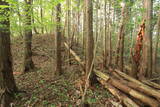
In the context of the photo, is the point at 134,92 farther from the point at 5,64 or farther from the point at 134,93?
the point at 5,64

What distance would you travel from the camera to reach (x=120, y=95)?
4297 mm

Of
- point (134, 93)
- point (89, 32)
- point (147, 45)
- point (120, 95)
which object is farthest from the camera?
point (147, 45)

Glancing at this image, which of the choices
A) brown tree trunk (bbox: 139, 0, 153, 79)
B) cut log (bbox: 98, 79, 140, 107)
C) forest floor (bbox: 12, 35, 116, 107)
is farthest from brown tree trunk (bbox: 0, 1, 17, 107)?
brown tree trunk (bbox: 139, 0, 153, 79)

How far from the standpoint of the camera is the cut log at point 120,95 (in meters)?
3.79

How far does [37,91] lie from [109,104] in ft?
10.7

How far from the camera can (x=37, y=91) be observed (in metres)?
4.97

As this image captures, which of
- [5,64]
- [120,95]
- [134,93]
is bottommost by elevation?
[120,95]

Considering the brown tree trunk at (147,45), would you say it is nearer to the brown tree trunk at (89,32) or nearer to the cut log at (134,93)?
the cut log at (134,93)

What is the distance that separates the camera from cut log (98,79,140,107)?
Result: 3.79 metres

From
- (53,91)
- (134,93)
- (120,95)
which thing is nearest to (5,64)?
(53,91)

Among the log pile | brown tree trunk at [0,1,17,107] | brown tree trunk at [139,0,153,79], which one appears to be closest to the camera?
the log pile

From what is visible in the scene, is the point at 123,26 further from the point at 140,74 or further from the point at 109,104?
the point at 109,104

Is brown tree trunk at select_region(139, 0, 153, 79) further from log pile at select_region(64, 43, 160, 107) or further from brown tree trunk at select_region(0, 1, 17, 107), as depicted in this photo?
brown tree trunk at select_region(0, 1, 17, 107)

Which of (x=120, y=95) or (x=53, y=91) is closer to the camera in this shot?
(x=120, y=95)
